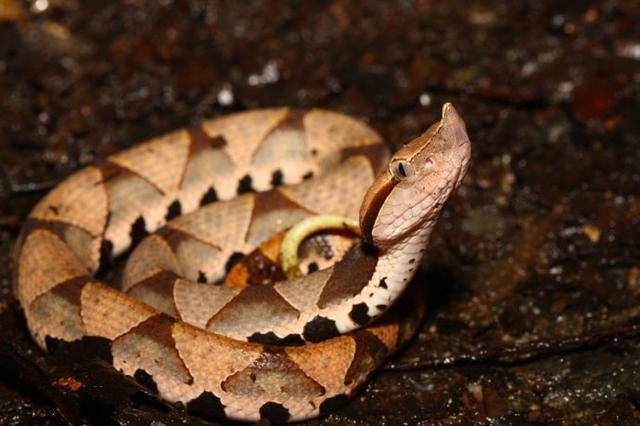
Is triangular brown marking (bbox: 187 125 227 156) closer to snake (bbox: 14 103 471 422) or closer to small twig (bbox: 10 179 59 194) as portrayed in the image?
snake (bbox: 14 103 471 422)

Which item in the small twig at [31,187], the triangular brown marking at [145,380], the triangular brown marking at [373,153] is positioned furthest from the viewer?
the small twig at [31,187]

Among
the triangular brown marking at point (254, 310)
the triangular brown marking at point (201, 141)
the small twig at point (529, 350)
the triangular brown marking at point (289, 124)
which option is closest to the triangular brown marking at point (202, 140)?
the triangular brown marking at point (201, 141)

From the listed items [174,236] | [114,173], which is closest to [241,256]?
[174,236]

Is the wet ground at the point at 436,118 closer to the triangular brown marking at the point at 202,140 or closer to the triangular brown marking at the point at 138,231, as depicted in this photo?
the triangular brown marking at the point at 202,140

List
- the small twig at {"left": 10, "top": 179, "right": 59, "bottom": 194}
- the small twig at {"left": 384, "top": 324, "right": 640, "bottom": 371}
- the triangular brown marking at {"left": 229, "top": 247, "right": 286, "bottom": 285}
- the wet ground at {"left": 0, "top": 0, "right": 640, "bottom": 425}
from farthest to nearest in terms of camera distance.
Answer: the small twig at {"left": 10, "top": 179, "right": 59, "bottom": 194} → the triangular brown marking at {"left": 229, "top": 247, "right": 286, "bottom": 285} → the small twig at {"left": 384, "top": 324, "right": 640, "bottom": 371} → the wet ground at {"left": 0, "top": 0, "right": 640, "bottom": 425}

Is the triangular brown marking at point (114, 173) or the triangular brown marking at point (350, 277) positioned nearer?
the triangular brown marking at point (350, 277)

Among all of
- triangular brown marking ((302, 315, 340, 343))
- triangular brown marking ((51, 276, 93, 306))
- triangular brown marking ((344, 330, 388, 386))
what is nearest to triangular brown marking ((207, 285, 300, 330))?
triangular brown marking ((302, 315, 340, 343))
